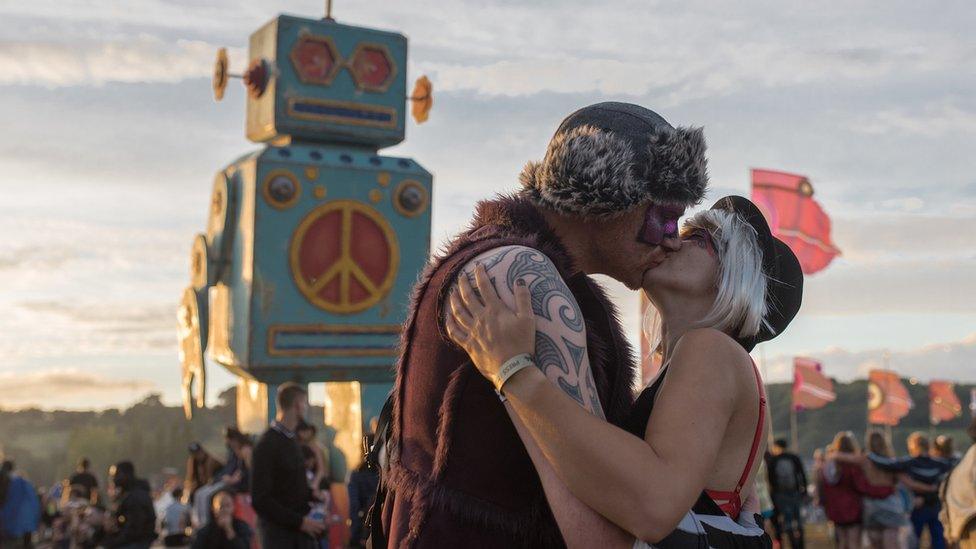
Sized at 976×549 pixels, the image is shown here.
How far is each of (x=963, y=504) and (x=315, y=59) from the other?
29.0ft

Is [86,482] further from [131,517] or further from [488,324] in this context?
[488,324]

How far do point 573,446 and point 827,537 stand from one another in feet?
65.2

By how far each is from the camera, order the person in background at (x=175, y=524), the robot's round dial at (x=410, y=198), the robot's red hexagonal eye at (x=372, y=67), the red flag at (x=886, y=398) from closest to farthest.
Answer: the person in background at (x=175, y=524)
the robot's round dial at (x=410, y=198)
the robot's red hexagonal eye at (x=372, y=67)
the red flag at (x=886, y=398)

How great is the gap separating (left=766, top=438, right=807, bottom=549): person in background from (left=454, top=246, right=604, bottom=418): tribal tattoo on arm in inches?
463

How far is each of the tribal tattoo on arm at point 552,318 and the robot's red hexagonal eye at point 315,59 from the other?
36.9ft

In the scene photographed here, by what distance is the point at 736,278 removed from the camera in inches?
104

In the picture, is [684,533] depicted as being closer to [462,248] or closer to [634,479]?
[634,479]

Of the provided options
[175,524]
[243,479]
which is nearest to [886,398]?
[175,524]

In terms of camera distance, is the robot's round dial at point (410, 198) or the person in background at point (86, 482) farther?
the person in background at point (86, 482)

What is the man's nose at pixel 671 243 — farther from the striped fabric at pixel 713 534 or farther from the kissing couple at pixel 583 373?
the striped fabric at pixel 713 534

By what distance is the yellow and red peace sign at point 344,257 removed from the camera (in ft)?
42.3

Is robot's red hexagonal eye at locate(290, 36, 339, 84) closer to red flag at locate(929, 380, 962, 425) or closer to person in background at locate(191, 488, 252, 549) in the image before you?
person in background at locate(191, 488, 252, 549)

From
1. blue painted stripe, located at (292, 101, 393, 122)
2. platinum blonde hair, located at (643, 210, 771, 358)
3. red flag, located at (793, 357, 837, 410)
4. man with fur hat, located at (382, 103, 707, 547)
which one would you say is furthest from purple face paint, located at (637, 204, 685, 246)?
red flag, located at (793, 357, 837, 410)

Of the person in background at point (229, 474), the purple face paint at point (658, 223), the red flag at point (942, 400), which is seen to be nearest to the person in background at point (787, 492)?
the person in background at point (229, 474)
